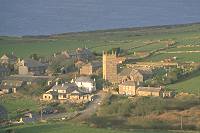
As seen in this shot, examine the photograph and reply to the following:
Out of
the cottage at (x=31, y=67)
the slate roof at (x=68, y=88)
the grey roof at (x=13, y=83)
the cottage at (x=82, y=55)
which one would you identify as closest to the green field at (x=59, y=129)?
the slate roof at (x=68, y=88)

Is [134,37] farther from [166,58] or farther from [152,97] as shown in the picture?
[152,97]

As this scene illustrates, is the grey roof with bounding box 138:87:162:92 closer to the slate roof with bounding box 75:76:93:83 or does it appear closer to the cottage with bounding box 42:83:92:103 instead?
the cottage with bounding box 42:83:92:103

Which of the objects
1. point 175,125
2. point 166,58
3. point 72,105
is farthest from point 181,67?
point 175,125

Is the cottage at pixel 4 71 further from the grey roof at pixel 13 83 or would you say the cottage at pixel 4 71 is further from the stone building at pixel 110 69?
the stone building at pixel 110 69

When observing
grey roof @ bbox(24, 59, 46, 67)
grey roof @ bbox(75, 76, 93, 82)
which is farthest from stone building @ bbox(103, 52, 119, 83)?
grey roof @ bbox(24, 59, 46, 67)

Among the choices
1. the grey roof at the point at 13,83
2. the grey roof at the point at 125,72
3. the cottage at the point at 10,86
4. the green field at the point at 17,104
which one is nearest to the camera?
the green field at the point at 17,104

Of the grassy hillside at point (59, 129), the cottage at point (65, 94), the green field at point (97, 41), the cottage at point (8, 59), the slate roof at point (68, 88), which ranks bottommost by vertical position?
the grassy hillside at point (59, 129)

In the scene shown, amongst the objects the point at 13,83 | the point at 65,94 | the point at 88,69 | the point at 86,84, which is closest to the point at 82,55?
the point at 88,69

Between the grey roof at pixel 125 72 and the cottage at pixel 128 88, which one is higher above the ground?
the grey roof at pixel 125 72
